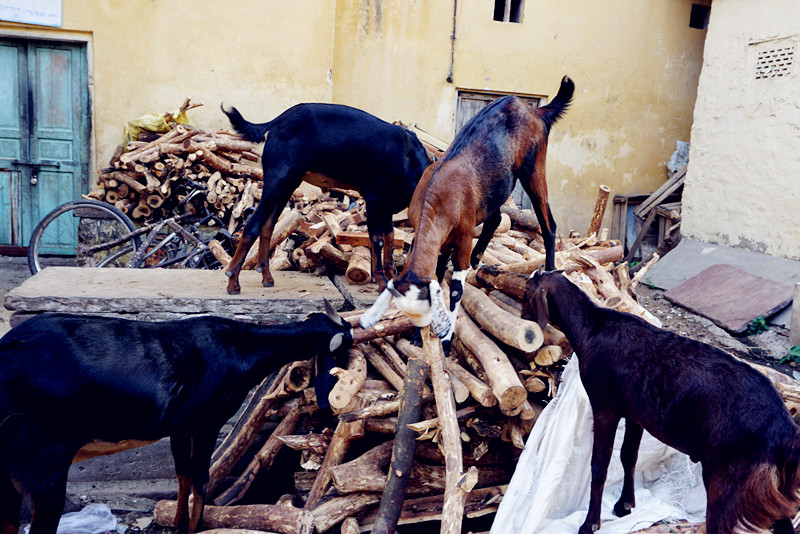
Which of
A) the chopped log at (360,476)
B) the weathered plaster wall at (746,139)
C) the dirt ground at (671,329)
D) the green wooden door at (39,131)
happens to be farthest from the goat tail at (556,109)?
the green wooden door at (39,131)

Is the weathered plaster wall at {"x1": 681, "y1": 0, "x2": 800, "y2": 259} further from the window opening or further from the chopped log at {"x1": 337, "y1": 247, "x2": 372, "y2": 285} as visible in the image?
the chopped log at {"x1": 337, "y1": 247, "x2": 372, "y2": 285}

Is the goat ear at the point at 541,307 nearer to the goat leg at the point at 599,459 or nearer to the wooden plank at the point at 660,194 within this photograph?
the goat leg at the point at 599,459

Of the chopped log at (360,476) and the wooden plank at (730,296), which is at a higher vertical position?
the wooden plank at (730,296)

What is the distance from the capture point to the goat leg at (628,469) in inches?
152

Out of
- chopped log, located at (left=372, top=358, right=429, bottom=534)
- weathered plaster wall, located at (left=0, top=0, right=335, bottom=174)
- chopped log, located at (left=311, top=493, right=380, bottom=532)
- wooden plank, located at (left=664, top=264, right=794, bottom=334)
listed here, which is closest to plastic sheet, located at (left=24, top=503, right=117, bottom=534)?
chopped log, located at (left=311, top=493, right=380, bottom=532)

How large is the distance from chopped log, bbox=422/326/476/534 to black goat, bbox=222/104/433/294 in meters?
1.54

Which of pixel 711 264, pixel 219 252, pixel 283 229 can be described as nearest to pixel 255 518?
pixel 283 229

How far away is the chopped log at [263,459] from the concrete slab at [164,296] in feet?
→ 2.97

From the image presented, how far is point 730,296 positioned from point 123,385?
7833 mm

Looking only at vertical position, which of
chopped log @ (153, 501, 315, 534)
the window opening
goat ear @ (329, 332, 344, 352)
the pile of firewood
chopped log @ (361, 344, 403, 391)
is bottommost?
chopped log @ (153, 501, 315, 534)

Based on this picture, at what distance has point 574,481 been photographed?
158 inches

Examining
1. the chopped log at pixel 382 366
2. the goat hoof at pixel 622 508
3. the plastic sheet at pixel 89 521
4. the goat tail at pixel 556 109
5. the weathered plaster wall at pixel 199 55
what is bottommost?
the plastic sheet at pixel 89 521

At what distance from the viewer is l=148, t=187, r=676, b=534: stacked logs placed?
3.84 meters

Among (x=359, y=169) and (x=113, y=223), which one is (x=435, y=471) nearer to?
(x=359, y=169)
